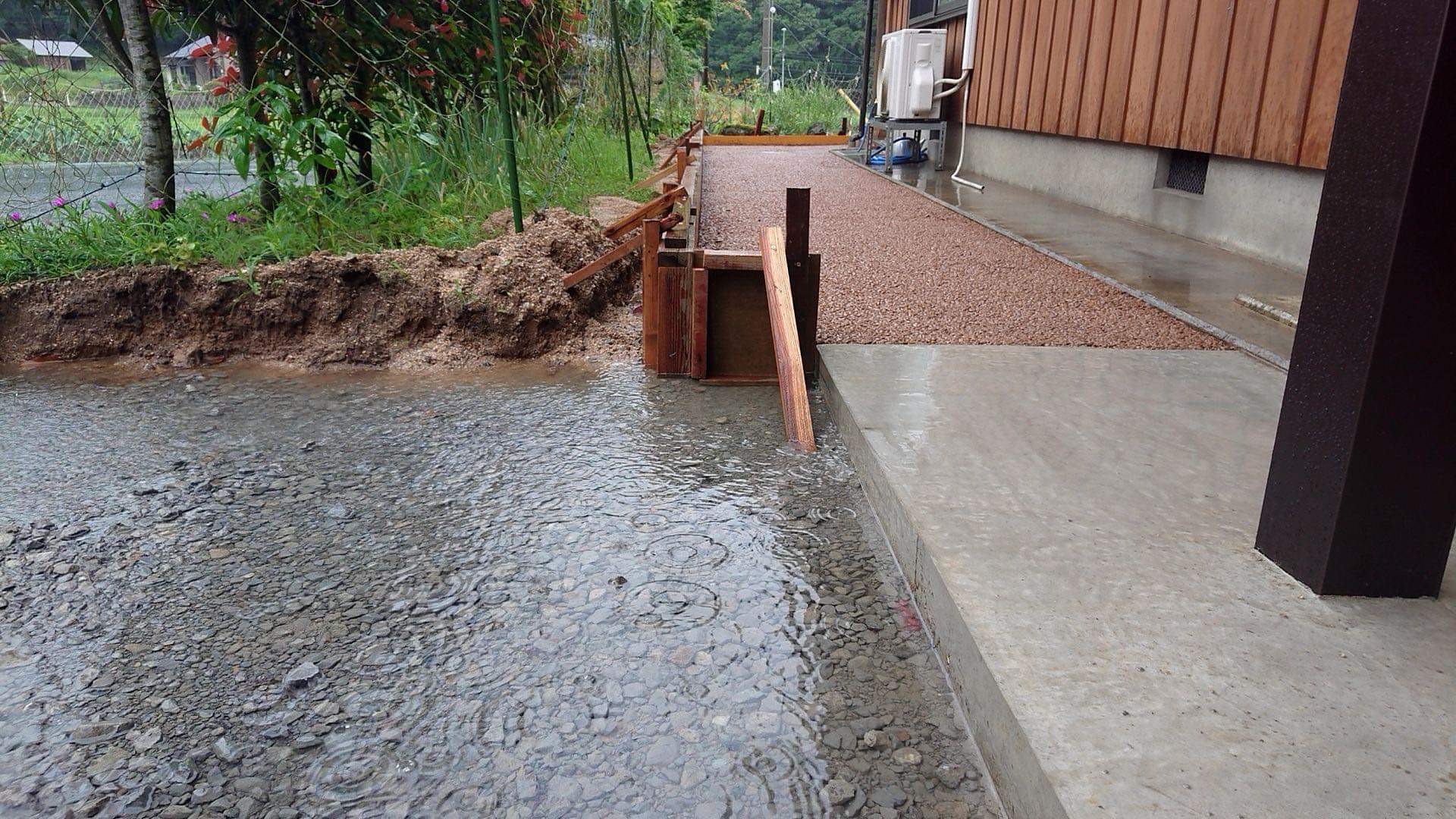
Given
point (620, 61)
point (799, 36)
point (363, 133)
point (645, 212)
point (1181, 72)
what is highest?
point (799, 36)

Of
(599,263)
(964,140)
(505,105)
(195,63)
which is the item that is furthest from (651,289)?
(964,140)

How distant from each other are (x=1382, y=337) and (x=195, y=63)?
5.58 meters

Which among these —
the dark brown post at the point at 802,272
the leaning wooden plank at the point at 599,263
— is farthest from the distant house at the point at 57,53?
the dark brown post at the point at 802,272

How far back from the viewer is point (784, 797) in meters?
1.56

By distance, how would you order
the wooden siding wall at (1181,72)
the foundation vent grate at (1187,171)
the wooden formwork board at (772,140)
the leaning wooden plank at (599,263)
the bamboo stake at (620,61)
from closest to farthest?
the leaning wooden plank at (599,263), the wooden siding wall at (1181,72), the foundation vent grate at (1187,171), the bamboo stake at (620,61), the wooden formwork board at (772,140)

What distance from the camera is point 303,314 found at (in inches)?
163

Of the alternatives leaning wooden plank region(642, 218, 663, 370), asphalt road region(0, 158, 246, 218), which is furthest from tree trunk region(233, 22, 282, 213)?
leaning wooden plank region(642, 218, 663, 370)

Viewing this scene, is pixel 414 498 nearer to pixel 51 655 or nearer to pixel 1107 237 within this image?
pixel 51 655

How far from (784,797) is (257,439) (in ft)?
7.73

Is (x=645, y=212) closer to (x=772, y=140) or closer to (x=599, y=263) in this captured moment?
(x=599, y=263)

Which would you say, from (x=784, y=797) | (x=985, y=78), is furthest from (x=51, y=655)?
(x=985, y=78)

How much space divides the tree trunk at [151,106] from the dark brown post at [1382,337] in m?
4.79

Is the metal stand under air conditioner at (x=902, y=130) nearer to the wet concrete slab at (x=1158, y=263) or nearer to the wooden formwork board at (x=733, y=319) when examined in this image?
the wet concrete slab at (x=1158, y=263)

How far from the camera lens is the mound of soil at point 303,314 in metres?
4.05
